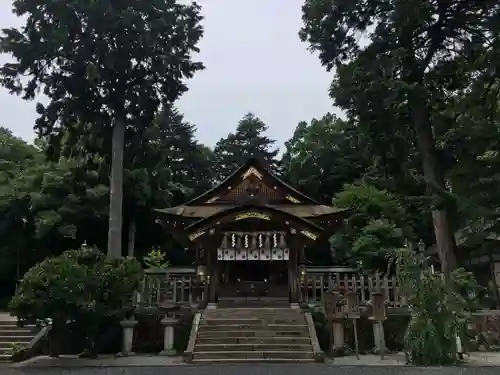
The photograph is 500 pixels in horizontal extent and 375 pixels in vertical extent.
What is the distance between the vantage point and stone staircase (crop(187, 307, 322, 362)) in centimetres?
1095

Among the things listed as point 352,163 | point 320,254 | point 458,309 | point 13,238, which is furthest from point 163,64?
point 352,163

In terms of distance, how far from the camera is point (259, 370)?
904 centimetres

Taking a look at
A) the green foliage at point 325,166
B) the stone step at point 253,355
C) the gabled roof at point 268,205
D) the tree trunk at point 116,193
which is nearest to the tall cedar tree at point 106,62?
the tree trunk at point 116,193

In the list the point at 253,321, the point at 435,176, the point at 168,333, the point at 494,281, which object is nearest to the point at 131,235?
the point at 168,333

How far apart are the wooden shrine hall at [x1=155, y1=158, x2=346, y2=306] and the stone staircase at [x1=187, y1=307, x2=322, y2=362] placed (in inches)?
53.1

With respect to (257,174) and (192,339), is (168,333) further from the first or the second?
(257,174)

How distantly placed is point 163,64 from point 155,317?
902 cm

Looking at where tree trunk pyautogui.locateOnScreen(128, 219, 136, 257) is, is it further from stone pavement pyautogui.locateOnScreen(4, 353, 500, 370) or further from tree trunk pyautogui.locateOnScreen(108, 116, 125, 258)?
stone pavement pyautogui.locateOnScreen(4, 353, 500, 370)

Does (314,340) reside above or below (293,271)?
below

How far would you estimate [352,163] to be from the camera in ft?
110

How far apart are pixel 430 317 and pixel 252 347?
425cm

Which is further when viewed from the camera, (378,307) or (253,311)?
(253,311)

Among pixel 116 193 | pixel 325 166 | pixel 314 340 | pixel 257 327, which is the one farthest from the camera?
pixel 325 166

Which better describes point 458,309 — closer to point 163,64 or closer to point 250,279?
point 250,279
